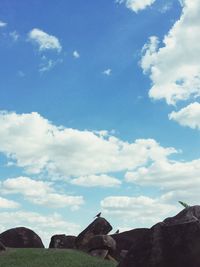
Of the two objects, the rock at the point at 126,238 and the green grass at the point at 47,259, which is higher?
the rock at the point at 126,238

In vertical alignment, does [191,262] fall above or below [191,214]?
below

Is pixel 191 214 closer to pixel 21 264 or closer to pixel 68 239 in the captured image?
pixel 68 239

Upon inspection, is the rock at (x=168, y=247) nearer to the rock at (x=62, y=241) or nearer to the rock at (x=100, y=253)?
the rock at (x=100, y=253)

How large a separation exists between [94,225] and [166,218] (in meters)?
6.39

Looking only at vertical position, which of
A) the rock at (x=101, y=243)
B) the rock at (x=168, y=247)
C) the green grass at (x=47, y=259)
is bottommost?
the rock at (x=168, y=247)

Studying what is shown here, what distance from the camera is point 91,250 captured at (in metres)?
41.0

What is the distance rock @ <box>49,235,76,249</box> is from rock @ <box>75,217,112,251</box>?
2.79ft

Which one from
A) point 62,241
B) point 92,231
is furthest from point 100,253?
point 62,241

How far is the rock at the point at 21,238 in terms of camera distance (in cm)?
4419

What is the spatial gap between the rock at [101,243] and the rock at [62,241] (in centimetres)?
301

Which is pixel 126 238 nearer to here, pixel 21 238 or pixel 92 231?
pixel 92 231

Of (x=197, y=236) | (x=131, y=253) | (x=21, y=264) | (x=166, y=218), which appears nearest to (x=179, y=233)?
(x=197, y=236)

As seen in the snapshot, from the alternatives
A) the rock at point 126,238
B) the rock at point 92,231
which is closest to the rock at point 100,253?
the rock at point 92,231

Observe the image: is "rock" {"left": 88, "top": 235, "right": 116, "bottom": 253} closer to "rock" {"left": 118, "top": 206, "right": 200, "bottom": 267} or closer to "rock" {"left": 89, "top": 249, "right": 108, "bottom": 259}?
"rock" {"left": 89, "top": 249, "right": 108, "bottom": 259}
